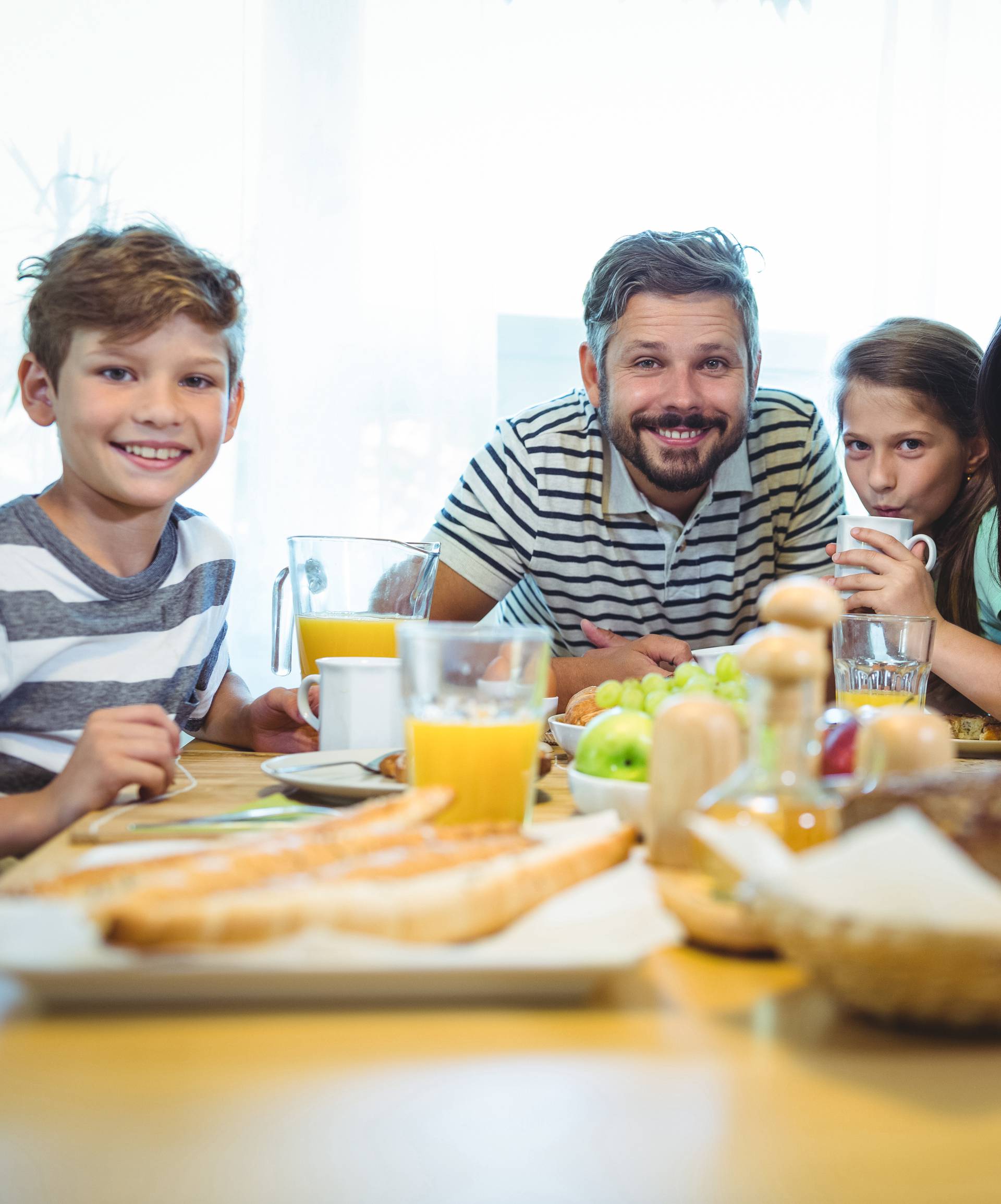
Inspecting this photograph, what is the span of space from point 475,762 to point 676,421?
1.29m

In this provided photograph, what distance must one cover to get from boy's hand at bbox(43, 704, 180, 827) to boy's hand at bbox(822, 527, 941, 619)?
3.14 feet

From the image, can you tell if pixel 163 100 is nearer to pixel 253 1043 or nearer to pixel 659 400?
pixel 659 400

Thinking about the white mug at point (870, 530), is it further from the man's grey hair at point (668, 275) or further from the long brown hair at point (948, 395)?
the man's grey hair at point (668, 275)

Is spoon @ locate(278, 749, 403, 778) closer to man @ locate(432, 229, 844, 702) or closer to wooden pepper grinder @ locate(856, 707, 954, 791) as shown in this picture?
wooden pepper grinder @ locate(856, 707, 954, 791)

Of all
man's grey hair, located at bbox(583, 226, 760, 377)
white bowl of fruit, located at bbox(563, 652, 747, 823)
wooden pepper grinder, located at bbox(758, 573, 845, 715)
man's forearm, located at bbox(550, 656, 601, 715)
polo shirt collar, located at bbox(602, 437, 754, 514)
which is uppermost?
man's grey hair, located at bbox(583, 226, 760, 377)

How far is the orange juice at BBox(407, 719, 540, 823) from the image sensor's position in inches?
29.1

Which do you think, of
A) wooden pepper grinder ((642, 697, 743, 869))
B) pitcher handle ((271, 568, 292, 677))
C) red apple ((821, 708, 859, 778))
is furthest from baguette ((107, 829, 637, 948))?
pitcher handle ((271, 568, 292, 677))

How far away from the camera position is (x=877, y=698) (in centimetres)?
123

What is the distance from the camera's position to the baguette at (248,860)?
1.55 feet

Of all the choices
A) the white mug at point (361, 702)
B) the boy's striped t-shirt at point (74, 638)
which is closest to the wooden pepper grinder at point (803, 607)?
the white mug at point (361, 702)

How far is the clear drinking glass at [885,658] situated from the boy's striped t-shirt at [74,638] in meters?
0.80

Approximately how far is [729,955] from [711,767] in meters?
0.12

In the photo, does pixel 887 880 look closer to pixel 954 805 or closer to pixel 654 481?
pixel 954 805

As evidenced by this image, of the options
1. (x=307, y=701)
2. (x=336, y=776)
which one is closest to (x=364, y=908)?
(x=336, y=776)
